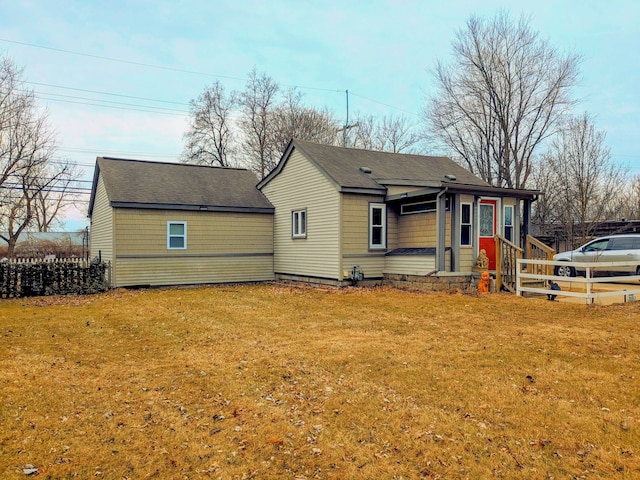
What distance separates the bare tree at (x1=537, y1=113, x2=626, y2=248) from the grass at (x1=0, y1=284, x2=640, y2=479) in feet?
50.3

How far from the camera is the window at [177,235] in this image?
55.7ft

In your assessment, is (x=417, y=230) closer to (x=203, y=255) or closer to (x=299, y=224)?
(x=299, y=224)

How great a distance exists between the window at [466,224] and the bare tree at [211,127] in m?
27.1

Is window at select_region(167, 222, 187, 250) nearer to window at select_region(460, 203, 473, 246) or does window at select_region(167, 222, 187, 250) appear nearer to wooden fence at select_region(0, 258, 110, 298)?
wooden fence at select_region(0, 258, 110, 298)

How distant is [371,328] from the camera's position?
28.8 feet

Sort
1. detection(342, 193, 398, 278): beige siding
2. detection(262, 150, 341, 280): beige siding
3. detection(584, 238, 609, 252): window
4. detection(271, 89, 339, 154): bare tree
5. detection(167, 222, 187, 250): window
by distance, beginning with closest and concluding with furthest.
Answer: detection(342, 193, 398, 278): beige siding, detection(262, 150, 341, 280): beige siding, detection(167, 222, 187, 250): window, detection(584, 238, 609, 252): window, detection(271, 89, 339, 154): bare tree

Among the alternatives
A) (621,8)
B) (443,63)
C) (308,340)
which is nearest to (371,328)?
(308,340)

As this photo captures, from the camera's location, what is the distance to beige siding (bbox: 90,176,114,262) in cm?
1673

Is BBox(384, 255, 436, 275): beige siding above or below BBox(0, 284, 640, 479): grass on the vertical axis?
above

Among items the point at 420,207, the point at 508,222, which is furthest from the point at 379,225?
the point at 508,222

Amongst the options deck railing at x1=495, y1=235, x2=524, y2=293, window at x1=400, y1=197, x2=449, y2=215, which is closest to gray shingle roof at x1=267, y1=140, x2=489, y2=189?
window at x1=400, y1=197, x2=449, y2=215

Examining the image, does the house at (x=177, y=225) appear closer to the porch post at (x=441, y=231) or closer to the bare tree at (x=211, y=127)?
the porch post at (x=441, y=231)

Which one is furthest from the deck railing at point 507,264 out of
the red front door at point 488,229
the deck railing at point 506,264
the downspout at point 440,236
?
the downspout at point 440,236

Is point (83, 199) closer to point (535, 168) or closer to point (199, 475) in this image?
point (535, 168)
